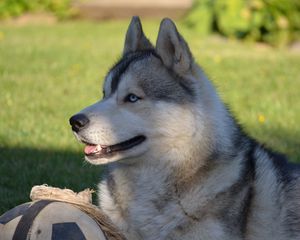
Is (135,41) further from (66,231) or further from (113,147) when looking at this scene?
(66,231)

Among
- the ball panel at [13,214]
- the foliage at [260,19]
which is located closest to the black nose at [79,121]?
the ball panel at [13,214]

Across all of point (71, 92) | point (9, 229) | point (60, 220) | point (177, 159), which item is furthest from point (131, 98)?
point (71, 92)

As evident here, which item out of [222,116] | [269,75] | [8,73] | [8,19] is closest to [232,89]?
[269,75]

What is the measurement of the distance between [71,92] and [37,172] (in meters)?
3.94

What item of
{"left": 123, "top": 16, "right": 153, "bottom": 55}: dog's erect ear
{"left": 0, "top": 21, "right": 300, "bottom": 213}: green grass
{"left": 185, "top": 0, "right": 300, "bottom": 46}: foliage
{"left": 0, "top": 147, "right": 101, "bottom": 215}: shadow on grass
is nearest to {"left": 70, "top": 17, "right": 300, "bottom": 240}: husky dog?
{"left": 123, "top": 16, "right": 153, "bottom": 55}: dog's erect ear

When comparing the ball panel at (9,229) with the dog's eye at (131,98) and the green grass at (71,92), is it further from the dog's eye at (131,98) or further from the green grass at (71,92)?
the green grass at (71,92)

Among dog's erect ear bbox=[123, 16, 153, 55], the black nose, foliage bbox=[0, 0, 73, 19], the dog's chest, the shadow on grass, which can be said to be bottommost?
foliage bbox=[0, 0, 73, 19]

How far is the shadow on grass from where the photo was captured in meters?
5.79

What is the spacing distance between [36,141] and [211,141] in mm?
3467

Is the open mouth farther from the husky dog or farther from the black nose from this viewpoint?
the black nose

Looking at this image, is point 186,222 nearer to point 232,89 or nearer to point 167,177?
point 167,177

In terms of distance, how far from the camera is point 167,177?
431 cm

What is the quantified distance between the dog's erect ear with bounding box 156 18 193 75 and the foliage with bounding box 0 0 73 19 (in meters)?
15.9

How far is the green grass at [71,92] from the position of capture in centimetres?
648
